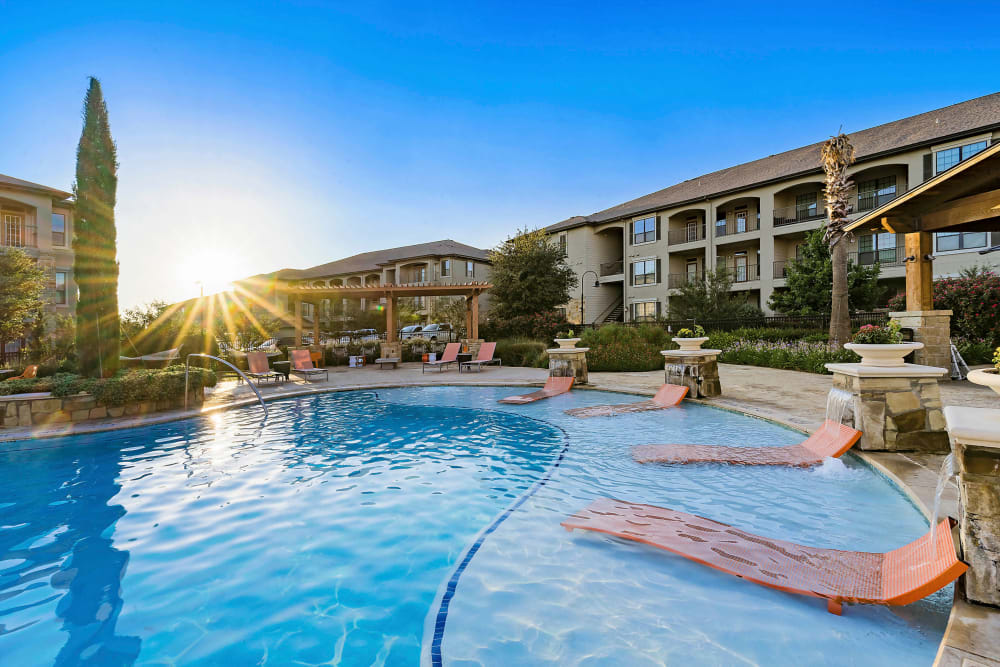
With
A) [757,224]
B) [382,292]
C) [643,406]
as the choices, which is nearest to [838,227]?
[643,406]

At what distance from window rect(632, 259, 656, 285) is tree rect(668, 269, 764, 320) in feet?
21.3

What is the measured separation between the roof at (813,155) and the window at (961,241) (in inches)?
162

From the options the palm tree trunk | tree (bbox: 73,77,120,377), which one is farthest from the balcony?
tree (bbox: 73,77,120,377)

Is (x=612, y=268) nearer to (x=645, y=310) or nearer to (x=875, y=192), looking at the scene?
(x=645, y=310)

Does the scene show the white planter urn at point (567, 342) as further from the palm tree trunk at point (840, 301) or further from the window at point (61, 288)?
the window at point (61, 288)

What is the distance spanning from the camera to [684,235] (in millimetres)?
28875

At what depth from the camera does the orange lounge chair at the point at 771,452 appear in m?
5.05

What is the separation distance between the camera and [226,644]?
105 inches

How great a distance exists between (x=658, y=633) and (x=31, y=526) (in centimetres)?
561

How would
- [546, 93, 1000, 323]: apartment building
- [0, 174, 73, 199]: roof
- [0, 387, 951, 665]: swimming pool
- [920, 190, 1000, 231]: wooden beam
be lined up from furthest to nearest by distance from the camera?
[0, 174, 73, 199]: roof
[546, 93, 1000, 323]: apartment building
[920, 190, 1000, 231]: wooden beam
[0, 387, 951, 665]: swimming pool

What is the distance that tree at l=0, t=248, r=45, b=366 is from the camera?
46.1 ft

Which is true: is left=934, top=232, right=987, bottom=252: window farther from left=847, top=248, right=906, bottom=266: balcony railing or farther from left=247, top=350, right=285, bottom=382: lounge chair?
left=247, top=350, right=285, bottom=382: lounge chair

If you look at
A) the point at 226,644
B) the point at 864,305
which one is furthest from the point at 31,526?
the point at 864,305

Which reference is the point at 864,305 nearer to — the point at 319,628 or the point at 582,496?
the point at 582,496
